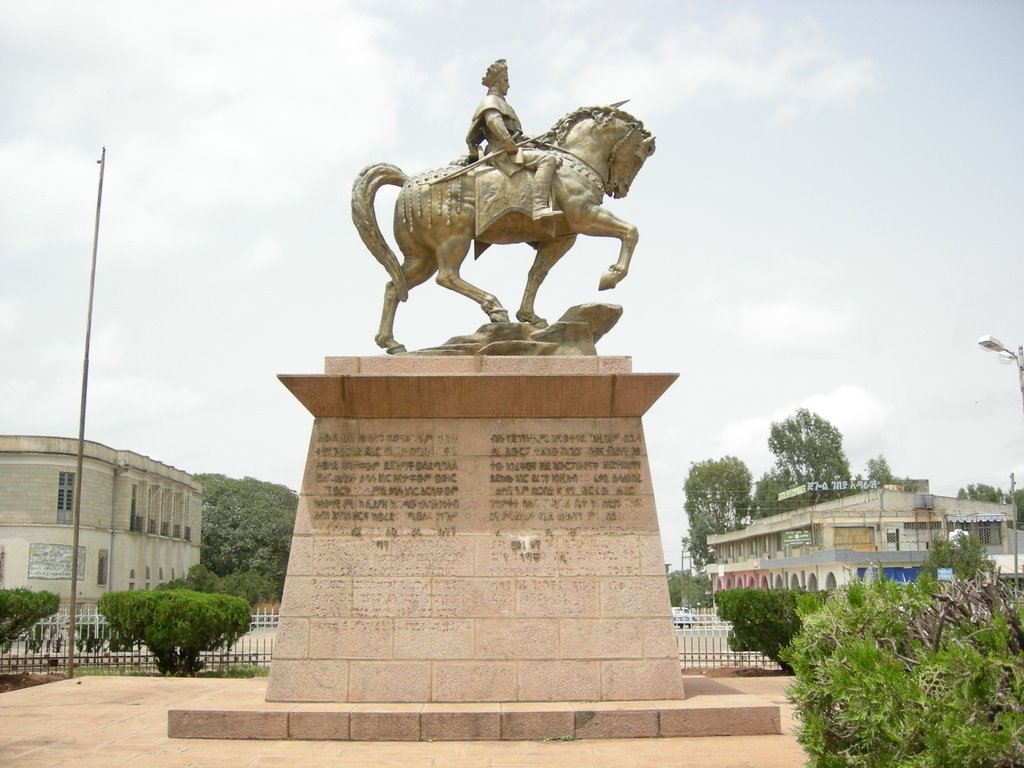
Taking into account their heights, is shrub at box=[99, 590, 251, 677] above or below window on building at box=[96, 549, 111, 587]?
below

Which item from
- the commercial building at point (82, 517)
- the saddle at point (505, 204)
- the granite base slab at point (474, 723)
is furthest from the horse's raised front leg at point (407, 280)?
the commercial building at point (82, 517)

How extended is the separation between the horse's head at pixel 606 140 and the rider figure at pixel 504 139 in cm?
49

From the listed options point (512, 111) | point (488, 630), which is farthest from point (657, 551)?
point (512, 111)

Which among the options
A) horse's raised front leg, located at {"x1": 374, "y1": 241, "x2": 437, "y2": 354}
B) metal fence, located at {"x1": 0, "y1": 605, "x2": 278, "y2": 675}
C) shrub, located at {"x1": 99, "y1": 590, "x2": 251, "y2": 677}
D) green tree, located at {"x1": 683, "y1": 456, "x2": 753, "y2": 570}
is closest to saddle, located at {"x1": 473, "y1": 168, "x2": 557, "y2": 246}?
horse's raised front leg, located at {"x1": 374, "y1": 241, "x2": 437, "y2": 354}

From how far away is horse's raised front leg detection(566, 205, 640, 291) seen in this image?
9.60 metres

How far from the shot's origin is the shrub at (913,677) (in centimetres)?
368

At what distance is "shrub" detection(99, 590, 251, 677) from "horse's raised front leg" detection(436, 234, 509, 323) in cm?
780

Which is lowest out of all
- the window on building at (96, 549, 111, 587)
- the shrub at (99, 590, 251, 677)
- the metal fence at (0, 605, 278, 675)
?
the metal fence at (0, 605, 278, 675)

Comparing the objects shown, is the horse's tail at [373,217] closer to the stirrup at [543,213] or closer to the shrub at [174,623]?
the stirrup at [543,213]

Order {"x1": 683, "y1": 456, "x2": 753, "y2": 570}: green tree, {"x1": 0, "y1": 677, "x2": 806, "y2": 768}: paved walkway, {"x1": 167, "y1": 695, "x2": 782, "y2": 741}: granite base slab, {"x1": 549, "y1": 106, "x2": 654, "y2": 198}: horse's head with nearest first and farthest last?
{"x1": 0, "y1": 677, "x2": 806, "y2": 768}: paved walkway < {"x1": 167, "y1": 695, "x2": 782, "y2": 741}: granite base slab < {"x1": 549, "y1": 106, "x2": 654, "y2": 198}: horse's head < {"x1": 683, "y1": 456, "x2": 753, "y2": 570}: green tree

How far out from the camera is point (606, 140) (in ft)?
33.1

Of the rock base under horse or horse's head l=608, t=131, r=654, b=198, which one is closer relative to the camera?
the rock base under horse

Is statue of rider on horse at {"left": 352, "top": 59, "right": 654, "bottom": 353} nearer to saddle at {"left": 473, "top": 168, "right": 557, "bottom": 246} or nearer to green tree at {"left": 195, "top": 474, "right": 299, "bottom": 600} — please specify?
saddle at {"left": 473, "top": 168, "right": 557, "bottom": 246}

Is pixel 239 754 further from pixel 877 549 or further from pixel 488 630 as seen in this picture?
pixel 877 549
